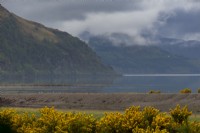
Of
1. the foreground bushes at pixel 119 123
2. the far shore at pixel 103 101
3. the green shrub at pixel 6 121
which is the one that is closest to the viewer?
the foreground bushes at pixel 119 123

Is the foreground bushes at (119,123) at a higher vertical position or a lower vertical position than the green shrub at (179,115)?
lower

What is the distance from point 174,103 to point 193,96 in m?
2.71

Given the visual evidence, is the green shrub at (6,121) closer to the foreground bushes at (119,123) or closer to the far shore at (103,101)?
the foreground bushes at (119,123)

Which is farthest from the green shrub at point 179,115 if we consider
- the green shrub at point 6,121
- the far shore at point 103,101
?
the far shore at point 103,101

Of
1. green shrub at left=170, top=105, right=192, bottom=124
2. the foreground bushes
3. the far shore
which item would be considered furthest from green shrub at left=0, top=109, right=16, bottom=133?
the far shore

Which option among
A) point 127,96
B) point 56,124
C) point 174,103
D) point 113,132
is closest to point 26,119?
point 56,124

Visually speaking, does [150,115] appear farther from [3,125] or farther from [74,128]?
[3,125]

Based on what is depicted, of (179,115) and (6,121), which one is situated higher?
(179,115)

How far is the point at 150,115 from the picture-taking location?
20.5m

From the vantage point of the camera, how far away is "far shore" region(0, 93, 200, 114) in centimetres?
5522

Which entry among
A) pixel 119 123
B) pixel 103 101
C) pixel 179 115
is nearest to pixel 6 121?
pixel 119 123

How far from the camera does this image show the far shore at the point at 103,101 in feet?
181

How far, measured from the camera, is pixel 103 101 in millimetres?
62406

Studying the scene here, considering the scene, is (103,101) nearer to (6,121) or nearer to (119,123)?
(6,121)
